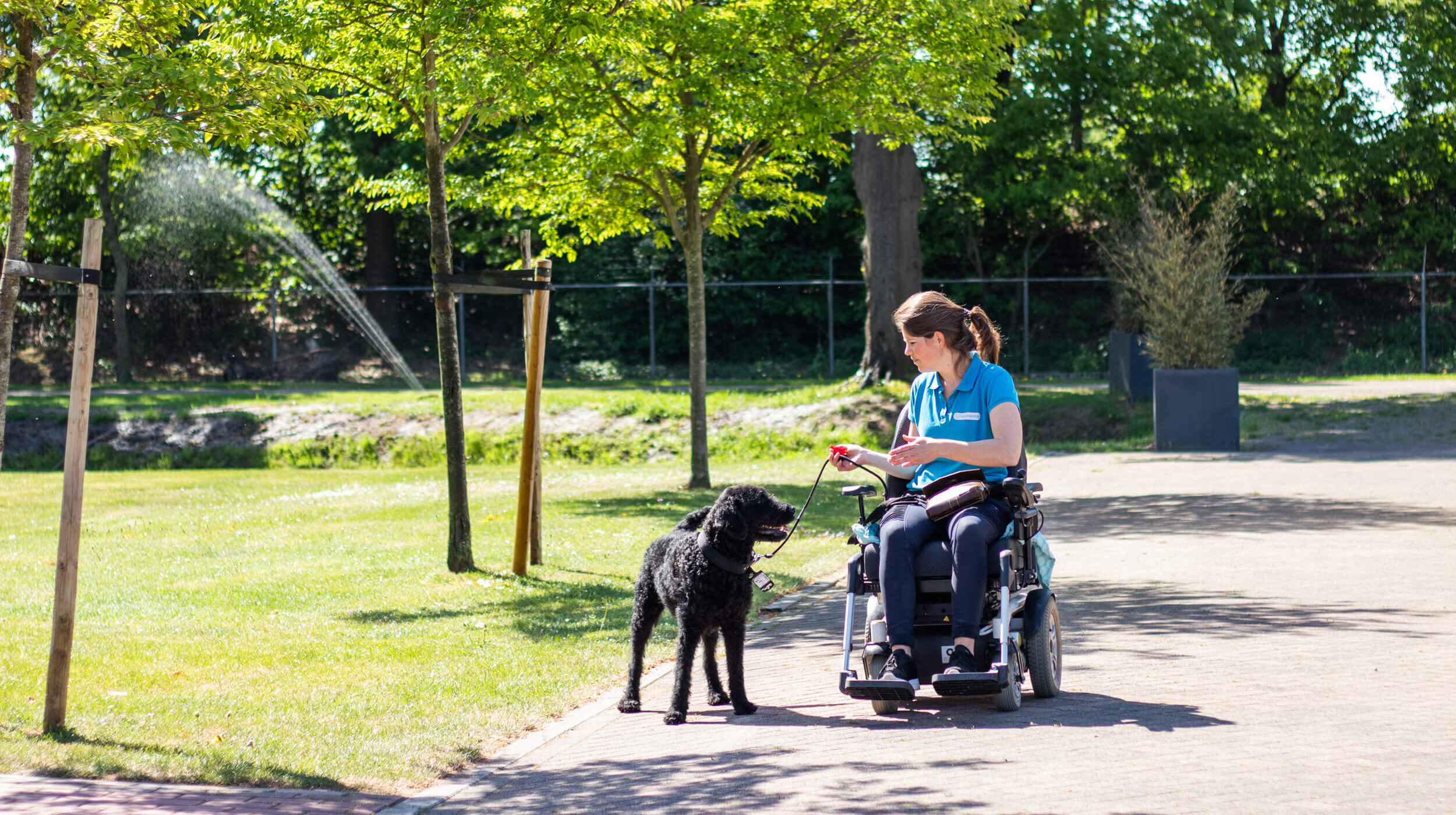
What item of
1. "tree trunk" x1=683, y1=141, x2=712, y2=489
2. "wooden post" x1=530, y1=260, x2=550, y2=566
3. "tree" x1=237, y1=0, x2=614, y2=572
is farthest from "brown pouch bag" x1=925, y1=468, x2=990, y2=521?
"tree trunk" x1=683, y1=141, x2=712, y2=489

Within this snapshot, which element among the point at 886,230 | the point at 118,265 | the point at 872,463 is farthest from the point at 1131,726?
the point at 118,265

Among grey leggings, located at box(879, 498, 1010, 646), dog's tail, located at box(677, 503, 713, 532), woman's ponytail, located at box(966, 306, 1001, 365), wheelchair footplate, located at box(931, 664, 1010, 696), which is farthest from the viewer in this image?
dog's tail, located at box(677, 503, 713, 532)

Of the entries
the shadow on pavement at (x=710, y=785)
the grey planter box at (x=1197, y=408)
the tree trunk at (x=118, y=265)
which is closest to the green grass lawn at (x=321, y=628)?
the shadow on pavement at (x=710, y=785)

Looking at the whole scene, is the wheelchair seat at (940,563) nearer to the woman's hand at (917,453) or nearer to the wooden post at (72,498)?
the woman's hand at (917,453)

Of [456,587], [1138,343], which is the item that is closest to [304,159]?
[1138,343]

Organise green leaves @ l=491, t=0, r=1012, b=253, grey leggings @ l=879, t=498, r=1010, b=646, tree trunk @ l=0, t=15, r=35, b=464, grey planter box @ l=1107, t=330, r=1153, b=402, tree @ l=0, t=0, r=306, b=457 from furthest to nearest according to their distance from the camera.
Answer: grey planter box @ l=1107, t=330, r=1153, b=402
green leaves @ l=491, t=0, r=1012, b=253
tree @ l=0, t=0, r=306, b=457
tree trunk @ l=0, t=15, r=35, b=464
grey leggings @ l=879, t=498, r=1010, b=646

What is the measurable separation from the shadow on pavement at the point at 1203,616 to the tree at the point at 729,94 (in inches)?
265

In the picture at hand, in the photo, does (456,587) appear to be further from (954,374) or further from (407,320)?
(407,320)

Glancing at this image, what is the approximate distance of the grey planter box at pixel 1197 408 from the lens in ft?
62.1

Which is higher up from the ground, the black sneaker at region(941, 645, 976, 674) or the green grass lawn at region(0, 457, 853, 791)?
the black sneaker at region(941, 645, 976, 674)

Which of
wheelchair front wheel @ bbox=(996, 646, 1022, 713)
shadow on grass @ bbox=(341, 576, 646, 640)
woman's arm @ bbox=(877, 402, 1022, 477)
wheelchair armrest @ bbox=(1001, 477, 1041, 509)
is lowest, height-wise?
shadow on grass @ bbox=(341, 576, 646, 640)

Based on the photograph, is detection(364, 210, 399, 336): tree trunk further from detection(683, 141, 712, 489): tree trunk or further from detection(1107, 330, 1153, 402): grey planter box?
detection(683, 141, 712, 489): tree trunk

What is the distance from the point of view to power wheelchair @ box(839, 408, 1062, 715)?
557 cm

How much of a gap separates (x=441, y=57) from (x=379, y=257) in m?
26.4
